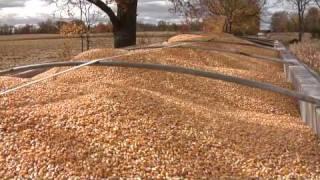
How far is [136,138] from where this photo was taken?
3826 mm

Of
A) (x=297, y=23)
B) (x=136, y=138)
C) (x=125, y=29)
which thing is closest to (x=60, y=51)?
(x=125, y=29)

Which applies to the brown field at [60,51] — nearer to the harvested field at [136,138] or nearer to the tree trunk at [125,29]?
the tree trunk at [125,29]

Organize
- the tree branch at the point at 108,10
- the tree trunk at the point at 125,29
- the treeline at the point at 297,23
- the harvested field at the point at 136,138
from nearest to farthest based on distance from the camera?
the harvested field at the point at 136,138 → the tree branch at the point at 108,10 → the tree trunk at the point at 125,29 → the treeline at the point at 297,23

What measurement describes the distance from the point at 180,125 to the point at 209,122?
453mm

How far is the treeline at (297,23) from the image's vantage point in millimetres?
56469

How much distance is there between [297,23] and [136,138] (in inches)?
2558

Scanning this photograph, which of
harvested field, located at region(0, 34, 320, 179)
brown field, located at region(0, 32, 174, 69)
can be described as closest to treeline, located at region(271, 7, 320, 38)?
brown field, located at region(0, 32, 174, 69)

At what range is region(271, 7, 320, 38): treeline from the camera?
5647 centimetres

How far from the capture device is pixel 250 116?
5.38 meters

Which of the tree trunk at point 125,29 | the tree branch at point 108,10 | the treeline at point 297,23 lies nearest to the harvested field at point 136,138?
the tree branch at point 108,10

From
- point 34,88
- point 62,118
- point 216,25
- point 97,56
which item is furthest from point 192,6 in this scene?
point 216,25

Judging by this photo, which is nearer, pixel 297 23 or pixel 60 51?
pixel 60 51

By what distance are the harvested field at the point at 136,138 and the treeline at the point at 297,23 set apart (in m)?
49.5

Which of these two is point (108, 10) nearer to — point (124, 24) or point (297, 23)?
point (124, 24)
